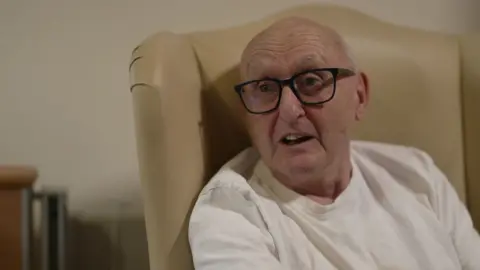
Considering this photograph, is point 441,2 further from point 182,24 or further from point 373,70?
point 182,24

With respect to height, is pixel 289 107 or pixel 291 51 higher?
pixel 291 51

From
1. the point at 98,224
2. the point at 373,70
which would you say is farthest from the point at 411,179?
the point at 98,224

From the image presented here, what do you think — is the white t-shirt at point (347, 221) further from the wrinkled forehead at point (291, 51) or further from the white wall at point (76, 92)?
the white wall at point (76, 92)

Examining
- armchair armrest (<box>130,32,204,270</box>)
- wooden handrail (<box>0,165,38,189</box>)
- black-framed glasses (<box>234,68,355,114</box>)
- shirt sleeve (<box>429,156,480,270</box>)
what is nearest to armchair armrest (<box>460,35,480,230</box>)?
shirt sleeve (<box>429,156,480,270</box>)

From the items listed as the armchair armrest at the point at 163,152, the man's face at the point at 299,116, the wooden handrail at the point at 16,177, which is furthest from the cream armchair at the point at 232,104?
the wooden handrail at the point at 16,177

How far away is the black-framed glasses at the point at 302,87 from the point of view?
1.21 m

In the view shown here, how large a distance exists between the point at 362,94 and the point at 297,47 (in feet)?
0.63

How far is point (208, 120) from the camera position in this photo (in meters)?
1.34

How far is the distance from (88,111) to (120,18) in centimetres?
24

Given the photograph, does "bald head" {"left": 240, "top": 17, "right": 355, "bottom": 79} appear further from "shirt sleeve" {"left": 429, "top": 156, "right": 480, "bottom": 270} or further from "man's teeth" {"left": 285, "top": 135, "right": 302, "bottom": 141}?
"shirt sleeve" {"left": 429, "top": 156, "right": 480, "bottom": 270}

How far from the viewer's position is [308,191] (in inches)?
50.1

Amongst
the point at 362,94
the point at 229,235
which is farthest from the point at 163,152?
the point at 362,94

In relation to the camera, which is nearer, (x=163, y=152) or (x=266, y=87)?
(x=163, y=152)

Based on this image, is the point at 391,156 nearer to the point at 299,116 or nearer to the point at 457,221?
the point at 457,221
